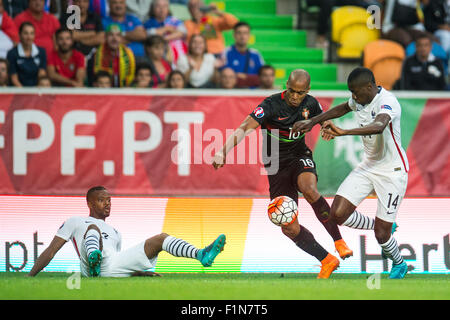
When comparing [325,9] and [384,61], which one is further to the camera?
[325,9]

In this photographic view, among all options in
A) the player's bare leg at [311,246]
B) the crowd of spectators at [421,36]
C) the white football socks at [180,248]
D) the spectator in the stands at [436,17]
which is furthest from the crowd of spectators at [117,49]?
the white football socks at [180,248]

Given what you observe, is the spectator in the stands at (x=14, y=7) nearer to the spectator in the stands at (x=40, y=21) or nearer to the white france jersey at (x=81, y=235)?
the spectator in the stands at (x=40, y=21)

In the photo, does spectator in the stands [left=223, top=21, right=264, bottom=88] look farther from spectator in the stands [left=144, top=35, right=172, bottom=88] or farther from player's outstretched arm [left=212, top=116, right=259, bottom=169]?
player's outstretched arm [left=212, top=116, right=259, bottom=169]

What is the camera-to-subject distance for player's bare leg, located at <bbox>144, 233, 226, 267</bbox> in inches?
291

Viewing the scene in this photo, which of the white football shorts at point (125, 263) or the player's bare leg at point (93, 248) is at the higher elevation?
the player's bare leg at point (93, 248)

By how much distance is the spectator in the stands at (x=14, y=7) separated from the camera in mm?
13016

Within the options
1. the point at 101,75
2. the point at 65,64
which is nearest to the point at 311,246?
the point at 101,75

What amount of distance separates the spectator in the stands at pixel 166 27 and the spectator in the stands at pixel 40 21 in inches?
61.3

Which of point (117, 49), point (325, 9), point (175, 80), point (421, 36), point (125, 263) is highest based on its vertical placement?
point (325, 9)

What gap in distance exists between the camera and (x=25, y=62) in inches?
481

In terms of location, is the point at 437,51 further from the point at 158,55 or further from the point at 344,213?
the point at 344,213

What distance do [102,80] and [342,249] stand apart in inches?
215

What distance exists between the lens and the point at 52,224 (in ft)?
28.1
